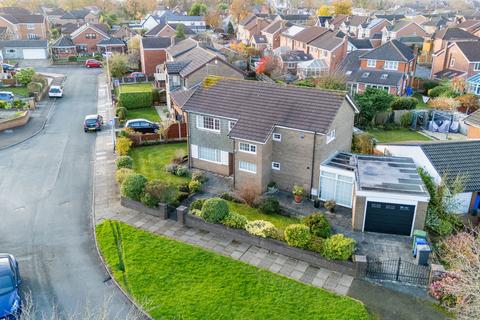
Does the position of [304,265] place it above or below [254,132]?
below

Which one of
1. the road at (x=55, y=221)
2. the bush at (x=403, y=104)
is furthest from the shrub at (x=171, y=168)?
the bush at (x=403, y=104)

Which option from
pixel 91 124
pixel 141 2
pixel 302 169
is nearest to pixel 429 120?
pixel 302 169

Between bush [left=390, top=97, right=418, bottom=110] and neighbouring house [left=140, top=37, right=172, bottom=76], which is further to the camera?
neighbouring house [left=140, top=37, right=172, bottom=76]

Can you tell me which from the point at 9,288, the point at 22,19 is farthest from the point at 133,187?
the point at 22,19

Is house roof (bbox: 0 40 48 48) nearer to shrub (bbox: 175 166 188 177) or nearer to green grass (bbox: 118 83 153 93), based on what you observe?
green grass (bbox: 118 83 153 93)

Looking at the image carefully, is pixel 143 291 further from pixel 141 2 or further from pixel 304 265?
pixel 141 2

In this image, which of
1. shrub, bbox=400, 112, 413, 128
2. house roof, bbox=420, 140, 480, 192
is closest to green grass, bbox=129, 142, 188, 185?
house roof, bbox=420, 140, 480, 192

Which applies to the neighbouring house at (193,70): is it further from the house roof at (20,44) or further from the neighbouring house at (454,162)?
the house roof at (20,44)
